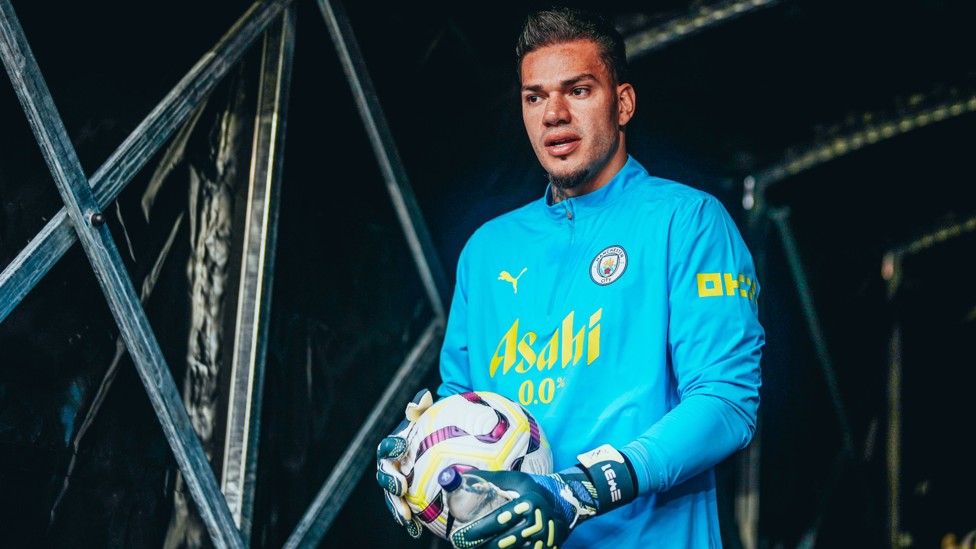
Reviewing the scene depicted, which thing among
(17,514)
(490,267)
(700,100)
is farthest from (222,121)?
(700,100)

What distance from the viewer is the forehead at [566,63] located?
2.55 meters

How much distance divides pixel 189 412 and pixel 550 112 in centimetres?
134

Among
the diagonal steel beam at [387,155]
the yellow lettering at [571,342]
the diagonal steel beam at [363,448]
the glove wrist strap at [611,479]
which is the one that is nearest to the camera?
the glove wrist strap at [611,479]

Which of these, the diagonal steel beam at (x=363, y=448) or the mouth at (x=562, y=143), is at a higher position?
the mouth at (x=562, y=143)

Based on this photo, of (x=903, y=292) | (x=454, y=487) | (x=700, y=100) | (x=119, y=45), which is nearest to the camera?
(x=454, y=487)

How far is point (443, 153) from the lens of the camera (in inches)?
154

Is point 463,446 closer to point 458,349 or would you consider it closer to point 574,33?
point 458,349

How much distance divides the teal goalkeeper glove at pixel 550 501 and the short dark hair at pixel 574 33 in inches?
41.9

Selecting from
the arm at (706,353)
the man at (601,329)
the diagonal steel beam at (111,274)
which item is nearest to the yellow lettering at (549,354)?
the man at (601,329)

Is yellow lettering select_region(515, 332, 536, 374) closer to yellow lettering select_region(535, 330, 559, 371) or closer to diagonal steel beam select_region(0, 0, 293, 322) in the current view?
yellow lettering select_region(535, 330, 559, 371)

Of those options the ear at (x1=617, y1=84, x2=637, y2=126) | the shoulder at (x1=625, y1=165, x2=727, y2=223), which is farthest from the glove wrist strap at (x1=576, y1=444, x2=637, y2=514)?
the ear at (x1=617, y1=84, x2=637, y2=126)

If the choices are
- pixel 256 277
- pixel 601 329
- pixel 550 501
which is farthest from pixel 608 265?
pixel 256 277

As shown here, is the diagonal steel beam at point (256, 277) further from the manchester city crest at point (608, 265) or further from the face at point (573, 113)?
the manchester city crest at point (608, 265)

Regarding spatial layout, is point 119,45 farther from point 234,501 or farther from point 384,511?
point 384,511
